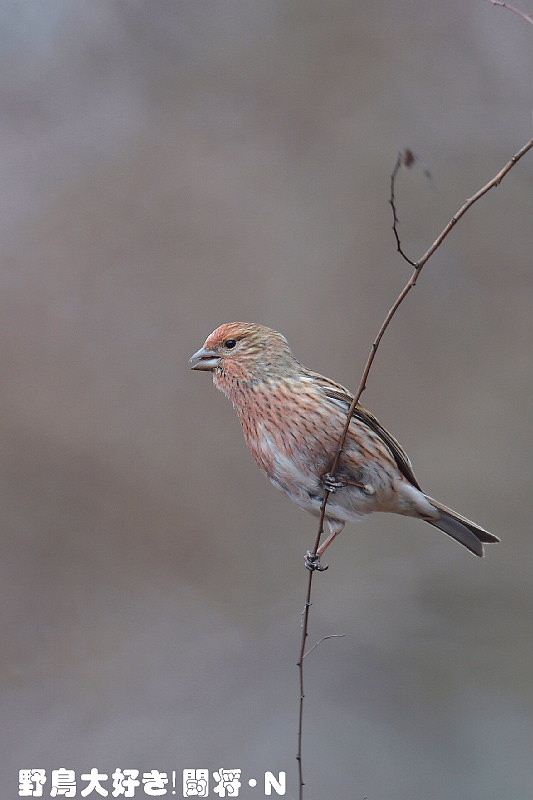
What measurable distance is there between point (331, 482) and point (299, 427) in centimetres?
22

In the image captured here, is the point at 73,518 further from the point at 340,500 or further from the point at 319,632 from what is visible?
the point at 340,500

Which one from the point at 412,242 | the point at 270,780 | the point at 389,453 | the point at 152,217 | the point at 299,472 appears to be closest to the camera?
the point at 299,472

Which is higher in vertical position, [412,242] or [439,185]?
[439,185]

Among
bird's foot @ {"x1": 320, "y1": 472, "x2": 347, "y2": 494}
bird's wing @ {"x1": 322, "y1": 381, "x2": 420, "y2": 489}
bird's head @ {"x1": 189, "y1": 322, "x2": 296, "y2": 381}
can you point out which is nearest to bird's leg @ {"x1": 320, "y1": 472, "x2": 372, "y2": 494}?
bird's foot @ {"x1": 320, "y1": 472, "x2": 347, "y2": 494}

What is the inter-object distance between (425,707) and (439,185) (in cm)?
368

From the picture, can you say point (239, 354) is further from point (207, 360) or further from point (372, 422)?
point (372, 422)

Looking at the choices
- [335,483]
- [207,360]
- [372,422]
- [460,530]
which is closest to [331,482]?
[335,483]

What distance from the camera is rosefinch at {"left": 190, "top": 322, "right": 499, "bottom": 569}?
9.95 feet

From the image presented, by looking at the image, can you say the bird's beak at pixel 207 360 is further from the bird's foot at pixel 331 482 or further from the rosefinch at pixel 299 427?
the bird's foot at pixel 331 482

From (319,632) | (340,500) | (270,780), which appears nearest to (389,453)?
(340,500)

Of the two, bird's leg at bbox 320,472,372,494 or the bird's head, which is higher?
the bird's head

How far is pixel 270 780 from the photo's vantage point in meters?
4.40

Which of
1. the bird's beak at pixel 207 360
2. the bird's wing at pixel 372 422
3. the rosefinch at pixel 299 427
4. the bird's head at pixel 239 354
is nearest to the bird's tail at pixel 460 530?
the rosefinch at pixel 299 427

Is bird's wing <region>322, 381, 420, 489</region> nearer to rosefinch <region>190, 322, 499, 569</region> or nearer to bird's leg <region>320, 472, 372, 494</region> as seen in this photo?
rosefinch <region>190, 322, 499, 569</region>
